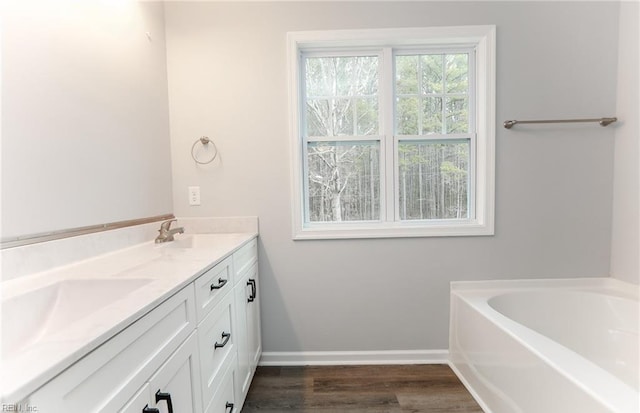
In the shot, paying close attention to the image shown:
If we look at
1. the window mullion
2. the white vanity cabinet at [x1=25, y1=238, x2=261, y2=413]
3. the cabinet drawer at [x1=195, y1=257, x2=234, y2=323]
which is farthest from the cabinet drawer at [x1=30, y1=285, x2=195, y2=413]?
the window mullion

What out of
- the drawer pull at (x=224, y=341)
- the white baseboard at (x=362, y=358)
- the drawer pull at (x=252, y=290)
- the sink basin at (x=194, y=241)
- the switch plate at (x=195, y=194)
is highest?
→ the switch plate at (x=195, y=194)

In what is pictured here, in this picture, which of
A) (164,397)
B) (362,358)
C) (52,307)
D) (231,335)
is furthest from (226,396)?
(362,358)

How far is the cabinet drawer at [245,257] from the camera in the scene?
149 centimetres

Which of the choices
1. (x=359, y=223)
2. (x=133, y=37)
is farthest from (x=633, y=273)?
(x=133, y=37)

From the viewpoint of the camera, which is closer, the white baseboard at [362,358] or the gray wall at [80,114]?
the gray wall at [80,114]

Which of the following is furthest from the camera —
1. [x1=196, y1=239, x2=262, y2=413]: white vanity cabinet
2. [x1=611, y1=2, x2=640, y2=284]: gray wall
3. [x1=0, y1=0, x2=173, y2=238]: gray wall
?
[x1=611, y1=2, x2=640, y2=284]: gray wall

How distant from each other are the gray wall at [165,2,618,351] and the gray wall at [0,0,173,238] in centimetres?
28

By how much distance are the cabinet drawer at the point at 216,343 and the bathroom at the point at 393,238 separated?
629 mm

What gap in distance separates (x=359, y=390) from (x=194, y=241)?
134 cm

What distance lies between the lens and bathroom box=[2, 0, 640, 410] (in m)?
1.85

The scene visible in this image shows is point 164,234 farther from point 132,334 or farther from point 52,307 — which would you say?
point 132,334

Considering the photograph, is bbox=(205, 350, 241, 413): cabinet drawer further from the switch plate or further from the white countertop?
the switch plate

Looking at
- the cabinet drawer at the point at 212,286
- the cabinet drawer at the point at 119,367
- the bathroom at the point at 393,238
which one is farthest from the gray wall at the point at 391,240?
the cabinet drawer at the point at 119,367

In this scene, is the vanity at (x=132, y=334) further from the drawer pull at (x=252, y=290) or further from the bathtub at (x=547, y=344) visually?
the bathtub at (x=547, y=344)
